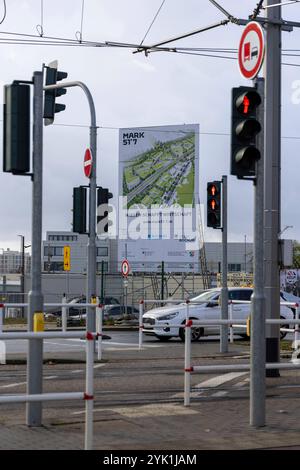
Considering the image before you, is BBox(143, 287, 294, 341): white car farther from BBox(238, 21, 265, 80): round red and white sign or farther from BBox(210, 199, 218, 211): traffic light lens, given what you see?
BBox(238, 21, 265, 80): round red and white sign

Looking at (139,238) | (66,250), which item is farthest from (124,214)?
(66,250)

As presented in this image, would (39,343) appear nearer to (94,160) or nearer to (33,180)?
(33,180)

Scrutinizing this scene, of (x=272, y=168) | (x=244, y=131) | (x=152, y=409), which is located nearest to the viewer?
(x=244, y=131)

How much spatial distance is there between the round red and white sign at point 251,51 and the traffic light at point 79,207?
9943 mm

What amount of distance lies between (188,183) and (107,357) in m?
22.4

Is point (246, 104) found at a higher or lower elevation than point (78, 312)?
higher

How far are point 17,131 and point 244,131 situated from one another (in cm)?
263

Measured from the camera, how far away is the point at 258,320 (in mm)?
10414

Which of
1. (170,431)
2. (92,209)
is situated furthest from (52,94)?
(170,431)

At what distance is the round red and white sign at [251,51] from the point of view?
1059cm

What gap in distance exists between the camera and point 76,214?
67.4 ft

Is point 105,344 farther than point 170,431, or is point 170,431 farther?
point 105,344

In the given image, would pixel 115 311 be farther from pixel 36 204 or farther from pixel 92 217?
pixel 36 204
